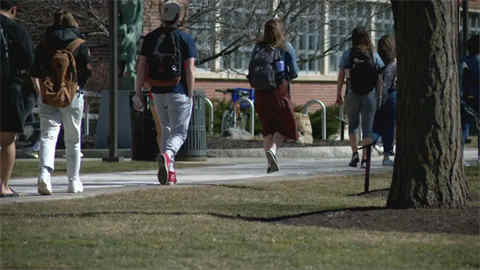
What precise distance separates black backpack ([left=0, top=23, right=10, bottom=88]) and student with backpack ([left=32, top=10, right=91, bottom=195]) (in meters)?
0.58

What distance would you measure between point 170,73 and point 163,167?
37.3 inches

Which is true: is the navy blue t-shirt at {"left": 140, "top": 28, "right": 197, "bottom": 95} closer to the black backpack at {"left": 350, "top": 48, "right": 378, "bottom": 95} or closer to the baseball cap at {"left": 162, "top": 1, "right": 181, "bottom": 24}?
the baseball cap at {"left": 162, "top": 1, "right": 181, "bottom": 24}

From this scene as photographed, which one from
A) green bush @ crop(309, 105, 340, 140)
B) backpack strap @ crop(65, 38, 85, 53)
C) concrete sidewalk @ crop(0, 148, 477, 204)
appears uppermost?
backpack strap @ crop(65, 38, 85, 53)

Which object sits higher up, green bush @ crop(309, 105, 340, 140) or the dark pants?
the dark pants

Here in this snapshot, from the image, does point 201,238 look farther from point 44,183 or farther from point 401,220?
point 44,183

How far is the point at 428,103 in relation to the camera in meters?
9.41

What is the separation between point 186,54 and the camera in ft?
39.4

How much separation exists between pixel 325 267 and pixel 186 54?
5.39 metres

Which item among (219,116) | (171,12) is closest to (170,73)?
(171,12)

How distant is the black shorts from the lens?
10547 mm

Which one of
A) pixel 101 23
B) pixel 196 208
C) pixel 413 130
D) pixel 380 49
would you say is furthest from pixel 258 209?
pixel 101 23

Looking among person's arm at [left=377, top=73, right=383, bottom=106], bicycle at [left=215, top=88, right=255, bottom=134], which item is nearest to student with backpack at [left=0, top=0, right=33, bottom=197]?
person's arm at [left=377, top=73, right=383, bottom=106]

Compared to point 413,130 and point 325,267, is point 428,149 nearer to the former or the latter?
point 413,130

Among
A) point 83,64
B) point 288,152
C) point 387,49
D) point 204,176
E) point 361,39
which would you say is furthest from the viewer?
point 288,152
